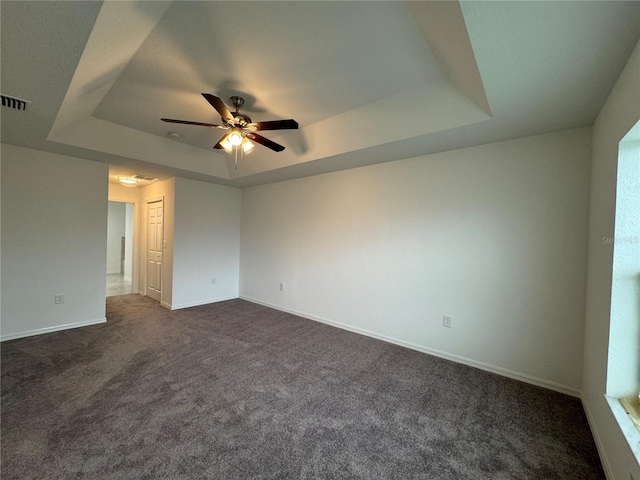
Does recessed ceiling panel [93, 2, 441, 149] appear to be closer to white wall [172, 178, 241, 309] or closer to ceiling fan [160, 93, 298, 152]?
ceiling fan [160, 93, 298, 152]

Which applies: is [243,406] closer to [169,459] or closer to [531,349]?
[169,459]

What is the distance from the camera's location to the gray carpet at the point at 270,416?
146 cm

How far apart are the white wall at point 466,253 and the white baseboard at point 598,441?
0.30 metres

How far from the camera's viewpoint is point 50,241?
10.9 ft

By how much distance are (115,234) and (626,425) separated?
10538 millimetres

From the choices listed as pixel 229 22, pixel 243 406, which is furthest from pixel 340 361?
pixel 229 22

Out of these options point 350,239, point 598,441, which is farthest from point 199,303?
point 598,441

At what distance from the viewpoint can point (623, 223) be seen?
1.50m

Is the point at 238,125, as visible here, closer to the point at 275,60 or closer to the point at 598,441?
the point at 275,60

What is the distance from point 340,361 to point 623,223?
245 centimetres

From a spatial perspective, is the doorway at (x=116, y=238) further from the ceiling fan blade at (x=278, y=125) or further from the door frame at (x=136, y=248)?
the ceiling fan blade at (x=278, y=125)

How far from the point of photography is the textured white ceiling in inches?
50.2

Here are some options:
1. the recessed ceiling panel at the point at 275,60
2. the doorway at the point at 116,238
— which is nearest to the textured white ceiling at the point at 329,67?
the recessed ceiling panel at the point at 275,60

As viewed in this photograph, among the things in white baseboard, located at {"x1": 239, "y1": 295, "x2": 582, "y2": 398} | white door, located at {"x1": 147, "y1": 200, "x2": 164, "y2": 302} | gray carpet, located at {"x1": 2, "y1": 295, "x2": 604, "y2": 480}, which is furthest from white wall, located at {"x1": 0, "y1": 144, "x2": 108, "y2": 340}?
white baseboard, located at {"x1": 239, "y1": 295, "x2": 582, "y2": 398}
